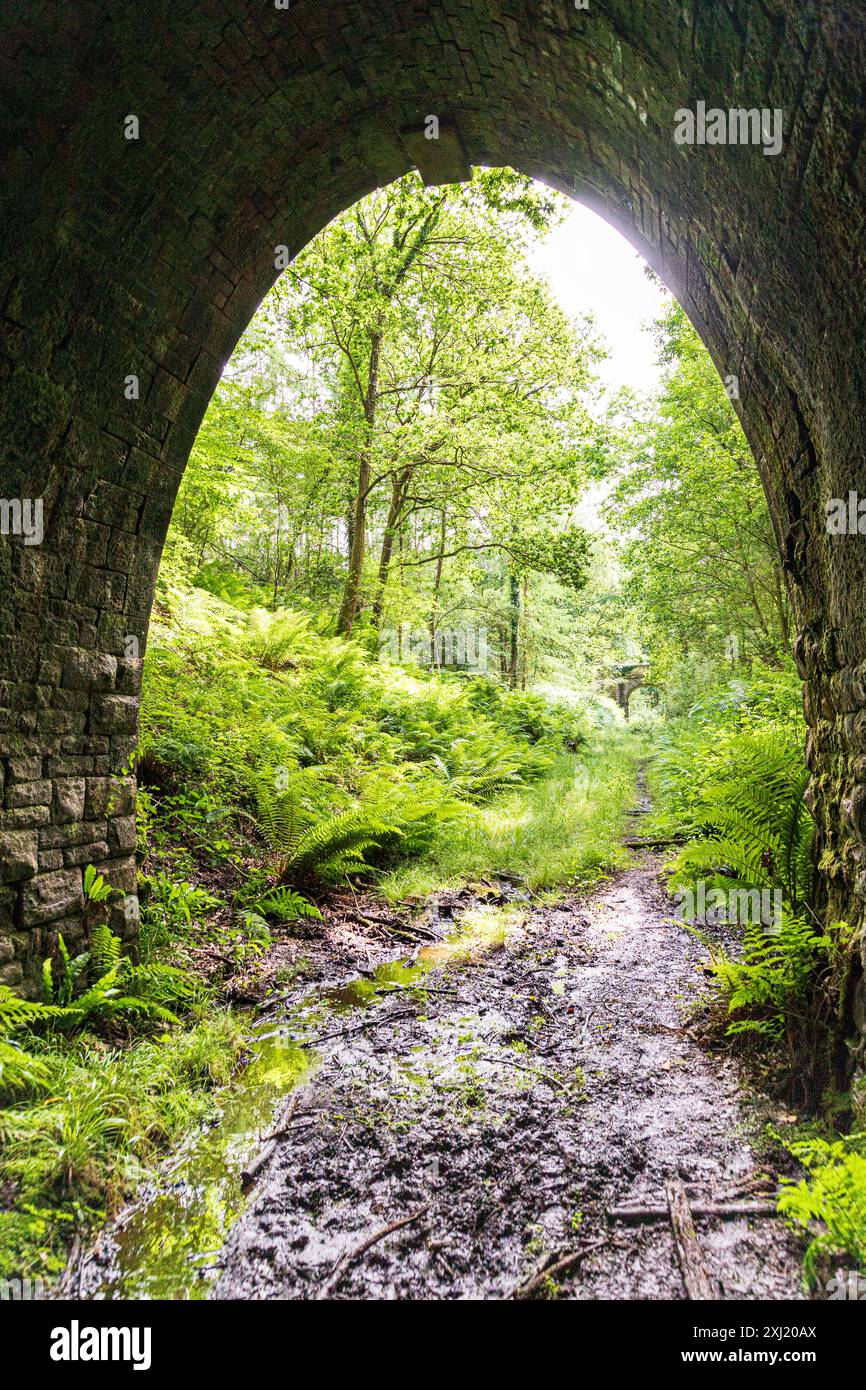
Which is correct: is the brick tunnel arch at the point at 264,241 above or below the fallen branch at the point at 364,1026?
above

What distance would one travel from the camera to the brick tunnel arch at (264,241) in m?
2.33

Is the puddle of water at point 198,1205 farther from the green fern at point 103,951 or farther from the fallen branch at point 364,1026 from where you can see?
the green fern at point 103,951

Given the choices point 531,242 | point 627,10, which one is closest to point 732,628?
point 531,242

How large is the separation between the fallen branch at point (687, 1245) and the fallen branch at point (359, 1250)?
86 cm

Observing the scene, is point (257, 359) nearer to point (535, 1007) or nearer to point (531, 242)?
point (531, 242)

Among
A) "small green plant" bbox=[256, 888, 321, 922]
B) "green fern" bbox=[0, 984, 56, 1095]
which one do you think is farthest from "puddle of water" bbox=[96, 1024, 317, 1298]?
"small green plant" bbox=[256, 888, 321, 922]

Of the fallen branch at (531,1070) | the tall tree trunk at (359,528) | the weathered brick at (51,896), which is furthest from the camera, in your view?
the tall tree trunk at (359,528)

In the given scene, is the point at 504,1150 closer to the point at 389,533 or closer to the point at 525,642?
the point at 389,533

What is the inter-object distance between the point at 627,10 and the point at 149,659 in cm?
613

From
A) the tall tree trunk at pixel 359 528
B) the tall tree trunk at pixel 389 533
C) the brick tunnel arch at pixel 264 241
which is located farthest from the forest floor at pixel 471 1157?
the tall tree trunk at pixel 389 533

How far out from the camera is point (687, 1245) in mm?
2156

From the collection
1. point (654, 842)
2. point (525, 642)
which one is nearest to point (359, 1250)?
point (654, 842)

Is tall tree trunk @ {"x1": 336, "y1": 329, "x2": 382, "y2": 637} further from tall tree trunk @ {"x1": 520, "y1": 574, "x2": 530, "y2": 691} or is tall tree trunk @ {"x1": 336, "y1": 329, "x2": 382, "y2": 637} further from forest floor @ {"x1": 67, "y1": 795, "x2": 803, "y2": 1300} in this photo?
tall tree trunk @ {"x1": 520, "y1": 574, "x2": 530, "y2": 691}

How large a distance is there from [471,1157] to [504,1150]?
14cm
